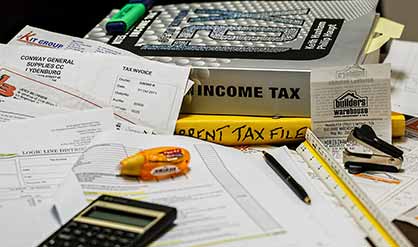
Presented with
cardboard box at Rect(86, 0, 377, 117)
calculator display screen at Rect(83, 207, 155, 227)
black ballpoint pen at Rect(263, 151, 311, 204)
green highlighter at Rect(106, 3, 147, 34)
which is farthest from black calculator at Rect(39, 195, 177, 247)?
green highlighter at Rect(106, 3, 147, 34)

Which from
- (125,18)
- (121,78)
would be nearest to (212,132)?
(121,78)

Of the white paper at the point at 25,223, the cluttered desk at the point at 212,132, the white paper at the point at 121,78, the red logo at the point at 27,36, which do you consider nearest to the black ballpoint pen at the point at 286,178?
the cluttered desk at the point at 212,132

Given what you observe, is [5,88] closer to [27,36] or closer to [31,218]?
[27,36]

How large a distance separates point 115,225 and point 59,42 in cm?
37

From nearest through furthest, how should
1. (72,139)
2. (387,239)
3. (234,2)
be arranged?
(387,239) → (72,139) → (234,2)

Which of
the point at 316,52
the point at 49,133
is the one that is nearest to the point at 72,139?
the point at 49,133

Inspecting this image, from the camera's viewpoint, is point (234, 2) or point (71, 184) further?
point (234, 2)

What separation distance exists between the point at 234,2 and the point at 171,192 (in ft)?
1.55

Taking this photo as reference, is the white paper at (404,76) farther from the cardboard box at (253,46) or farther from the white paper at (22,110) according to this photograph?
the white paper at (22,110)

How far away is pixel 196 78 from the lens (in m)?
0.91

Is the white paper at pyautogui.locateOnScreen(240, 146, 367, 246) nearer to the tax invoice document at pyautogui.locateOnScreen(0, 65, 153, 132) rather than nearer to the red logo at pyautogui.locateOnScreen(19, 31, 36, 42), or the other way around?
the tax invoice document at pyautogui.locateOnScreen(0, 65, 153, 132)

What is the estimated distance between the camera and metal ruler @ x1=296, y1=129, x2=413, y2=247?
0.68 m

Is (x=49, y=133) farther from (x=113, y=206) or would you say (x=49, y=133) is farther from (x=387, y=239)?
(x=387, y=239)

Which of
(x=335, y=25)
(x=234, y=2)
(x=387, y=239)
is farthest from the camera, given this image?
(x=234, y=2)
